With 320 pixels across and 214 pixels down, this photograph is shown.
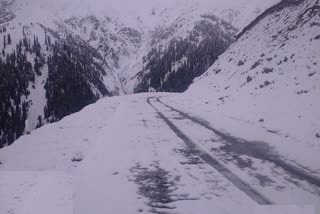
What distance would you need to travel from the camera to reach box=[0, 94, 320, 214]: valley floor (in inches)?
199

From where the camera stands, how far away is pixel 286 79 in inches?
648

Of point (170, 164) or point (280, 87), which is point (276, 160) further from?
point (280, 87)

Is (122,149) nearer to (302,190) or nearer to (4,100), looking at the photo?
(302,190)

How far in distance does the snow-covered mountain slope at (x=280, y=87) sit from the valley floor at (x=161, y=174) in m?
0.53

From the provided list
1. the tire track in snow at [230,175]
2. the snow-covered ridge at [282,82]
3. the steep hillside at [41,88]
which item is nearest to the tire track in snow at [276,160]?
the snow-covered ridge at [282,82]

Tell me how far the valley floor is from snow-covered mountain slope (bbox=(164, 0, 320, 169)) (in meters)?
0.53

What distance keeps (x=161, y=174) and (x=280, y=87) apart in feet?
37.9

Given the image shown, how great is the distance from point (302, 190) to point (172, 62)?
480 ft

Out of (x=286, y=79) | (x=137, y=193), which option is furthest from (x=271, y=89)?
(x=137, y=193)

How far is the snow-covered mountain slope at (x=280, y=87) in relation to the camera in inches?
400

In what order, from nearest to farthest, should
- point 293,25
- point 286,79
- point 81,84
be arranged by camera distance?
A: point 286,79, point 293,25, point 81,84

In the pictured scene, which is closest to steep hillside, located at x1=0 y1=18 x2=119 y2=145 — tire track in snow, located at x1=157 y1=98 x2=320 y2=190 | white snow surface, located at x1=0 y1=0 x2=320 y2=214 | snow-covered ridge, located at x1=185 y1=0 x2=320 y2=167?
snow-covered ridge, located at x1=185 y1=0 x2=320 y2=167

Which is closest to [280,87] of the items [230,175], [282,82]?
[282,82]

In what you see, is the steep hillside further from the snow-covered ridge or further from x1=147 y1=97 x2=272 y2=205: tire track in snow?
x1=147 y1=97 x2=272 y2=205: tire track in snow
